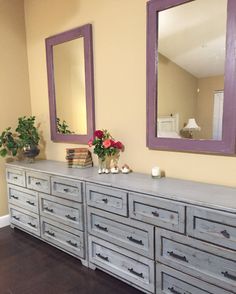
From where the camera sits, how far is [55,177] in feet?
7.84

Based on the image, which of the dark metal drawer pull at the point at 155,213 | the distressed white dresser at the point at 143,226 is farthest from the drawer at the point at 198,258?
the dark metal drawer pull at the point at 155,213

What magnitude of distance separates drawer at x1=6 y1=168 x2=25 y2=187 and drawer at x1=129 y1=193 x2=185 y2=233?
1.50 m

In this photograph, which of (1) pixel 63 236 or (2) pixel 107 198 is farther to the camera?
(1) pixel 63 236

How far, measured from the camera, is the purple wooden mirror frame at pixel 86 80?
8.18 ft

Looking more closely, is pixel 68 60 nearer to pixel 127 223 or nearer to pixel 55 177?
pixel 55 177

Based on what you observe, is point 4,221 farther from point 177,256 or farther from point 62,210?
point 177,256

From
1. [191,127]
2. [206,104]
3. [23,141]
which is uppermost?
[206,104]

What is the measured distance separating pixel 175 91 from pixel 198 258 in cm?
120

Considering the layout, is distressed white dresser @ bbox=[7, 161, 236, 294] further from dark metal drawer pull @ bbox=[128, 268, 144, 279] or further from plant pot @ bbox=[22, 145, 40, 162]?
plant pot @ bbox=[22, 145, 40, 162]

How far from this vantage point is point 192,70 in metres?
1.90

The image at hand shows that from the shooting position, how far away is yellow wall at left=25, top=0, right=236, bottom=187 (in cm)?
194

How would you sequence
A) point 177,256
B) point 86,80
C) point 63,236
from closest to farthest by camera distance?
point 177,256
point 63,236
point 86,80

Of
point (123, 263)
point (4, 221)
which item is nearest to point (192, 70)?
point (123, 263)

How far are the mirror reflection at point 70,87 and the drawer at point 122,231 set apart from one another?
970 mm
